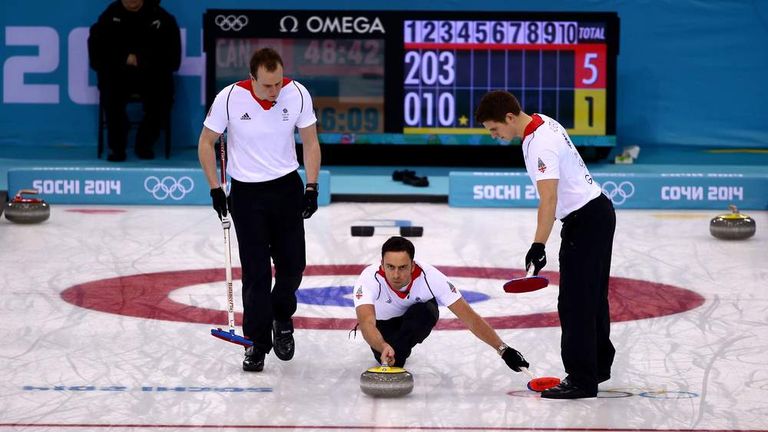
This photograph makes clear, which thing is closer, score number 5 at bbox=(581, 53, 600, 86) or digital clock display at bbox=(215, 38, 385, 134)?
score number 5 at bbox=(581, 53, 600, 86)

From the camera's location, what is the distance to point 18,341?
7355 mm

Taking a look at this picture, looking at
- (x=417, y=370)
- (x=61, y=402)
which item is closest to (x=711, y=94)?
(x=417, y=370)

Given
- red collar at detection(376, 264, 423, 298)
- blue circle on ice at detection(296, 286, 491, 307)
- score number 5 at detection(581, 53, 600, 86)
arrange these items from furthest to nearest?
1. score number 5 at detection(581, 53, 600, 86)
2. blue circle on ice at detection(296, 286, 491, 307)
3. red collar at detection(376, 264, 423, 298)

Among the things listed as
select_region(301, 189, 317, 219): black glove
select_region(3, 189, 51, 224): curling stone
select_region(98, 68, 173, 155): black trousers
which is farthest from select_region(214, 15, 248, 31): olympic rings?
select_region(301, 189, 317, 219): black glove

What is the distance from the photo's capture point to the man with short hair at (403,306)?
629 centimetres

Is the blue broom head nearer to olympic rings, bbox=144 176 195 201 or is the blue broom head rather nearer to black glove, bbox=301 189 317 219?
black glove, bbox=301 189 317 219

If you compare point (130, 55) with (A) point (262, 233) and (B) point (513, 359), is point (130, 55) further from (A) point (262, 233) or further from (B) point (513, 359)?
(B) point (513, 359)

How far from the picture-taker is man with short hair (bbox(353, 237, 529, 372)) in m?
6.29

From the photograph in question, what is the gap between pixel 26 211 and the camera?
12.1 metres

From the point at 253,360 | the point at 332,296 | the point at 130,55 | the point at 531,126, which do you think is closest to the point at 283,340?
the point at 253,360

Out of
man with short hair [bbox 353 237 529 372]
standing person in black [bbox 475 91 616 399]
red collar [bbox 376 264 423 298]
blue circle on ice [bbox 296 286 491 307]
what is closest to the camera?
standing person in black [bbox 475 91 616 399]

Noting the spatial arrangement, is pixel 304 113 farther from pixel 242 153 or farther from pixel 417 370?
pixel 417 370

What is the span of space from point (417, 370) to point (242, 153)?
1439 millimetres

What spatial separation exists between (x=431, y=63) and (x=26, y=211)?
570 centimetres
